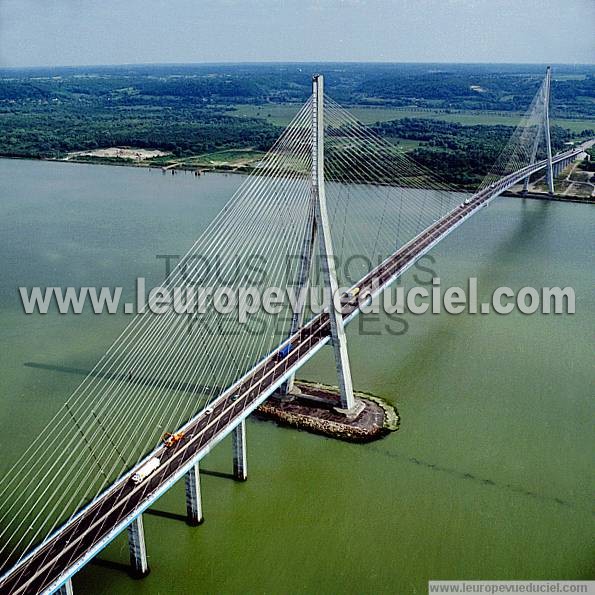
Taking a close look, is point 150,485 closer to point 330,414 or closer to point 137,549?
point 137,549

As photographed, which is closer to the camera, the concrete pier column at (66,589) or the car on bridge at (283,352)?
the concrete pier column at (66,589)

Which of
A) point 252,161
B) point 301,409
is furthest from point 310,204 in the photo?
point 252,161

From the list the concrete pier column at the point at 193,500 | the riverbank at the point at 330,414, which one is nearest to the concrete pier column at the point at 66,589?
the concrete pier column at the point at 193,500

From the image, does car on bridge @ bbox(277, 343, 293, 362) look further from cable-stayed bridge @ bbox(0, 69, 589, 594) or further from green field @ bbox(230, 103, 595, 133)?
green field @ bbox(230, 103, 595, 133)

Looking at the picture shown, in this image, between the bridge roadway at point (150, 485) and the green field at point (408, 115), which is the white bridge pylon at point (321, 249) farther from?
the green field at point (408, 115)

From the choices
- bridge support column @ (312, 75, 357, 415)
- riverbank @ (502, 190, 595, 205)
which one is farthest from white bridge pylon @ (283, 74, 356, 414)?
riverbank @ (502, 190, 595, 205)

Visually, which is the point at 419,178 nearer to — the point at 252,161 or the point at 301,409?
the point at 252,161

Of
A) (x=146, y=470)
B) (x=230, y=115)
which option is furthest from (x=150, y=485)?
(x=230, y=115)
